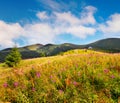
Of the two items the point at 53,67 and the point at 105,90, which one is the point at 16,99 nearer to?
the point at 53,67

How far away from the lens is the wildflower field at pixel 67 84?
694cm

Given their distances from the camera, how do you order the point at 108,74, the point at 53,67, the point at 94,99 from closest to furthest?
the point at 94,99, the point at 108,74, the point at 53,67

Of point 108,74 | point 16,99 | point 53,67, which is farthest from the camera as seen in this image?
point 53,67

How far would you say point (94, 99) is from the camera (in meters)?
6.77

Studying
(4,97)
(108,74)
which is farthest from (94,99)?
(4,97)

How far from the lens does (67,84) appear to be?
24.3 ft

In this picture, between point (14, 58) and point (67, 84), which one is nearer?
point (67, 84)

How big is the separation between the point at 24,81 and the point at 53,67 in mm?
1650

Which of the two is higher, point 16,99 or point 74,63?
point 74,63

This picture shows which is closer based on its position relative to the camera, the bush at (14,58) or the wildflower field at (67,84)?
the wildflower field at (67,84)

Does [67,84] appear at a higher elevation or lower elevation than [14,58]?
higher

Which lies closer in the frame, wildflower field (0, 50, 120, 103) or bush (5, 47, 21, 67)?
wildflower field (0, 50, 120, 103)

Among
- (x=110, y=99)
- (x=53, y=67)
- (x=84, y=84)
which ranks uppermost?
(x=53, y=67)

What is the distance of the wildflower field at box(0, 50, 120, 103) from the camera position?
6.94 metres
